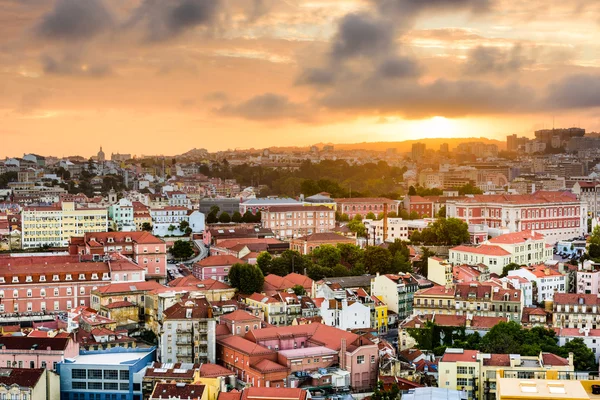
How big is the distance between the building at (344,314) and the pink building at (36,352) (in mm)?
8428

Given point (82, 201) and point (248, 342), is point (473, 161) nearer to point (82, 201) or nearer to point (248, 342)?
point (82, 201)

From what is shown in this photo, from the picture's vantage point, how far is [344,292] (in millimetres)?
28547

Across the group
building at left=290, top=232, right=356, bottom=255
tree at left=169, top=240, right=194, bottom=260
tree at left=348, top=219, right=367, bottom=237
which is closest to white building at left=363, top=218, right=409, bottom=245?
tree at left=348, top=219, right=367, bottom=237

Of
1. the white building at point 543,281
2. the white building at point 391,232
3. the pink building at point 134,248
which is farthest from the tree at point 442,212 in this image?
the pink building at point 134,248

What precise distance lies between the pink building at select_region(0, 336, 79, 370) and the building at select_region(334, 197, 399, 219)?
106 feet

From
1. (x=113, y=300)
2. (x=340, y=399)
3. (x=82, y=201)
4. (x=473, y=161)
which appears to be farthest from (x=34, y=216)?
(x=473, y=161)

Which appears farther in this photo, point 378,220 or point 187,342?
point 378,220

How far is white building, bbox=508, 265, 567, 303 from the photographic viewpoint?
30125 millimetres

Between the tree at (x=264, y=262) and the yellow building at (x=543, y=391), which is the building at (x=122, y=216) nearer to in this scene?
the tree at (x=264, y=262)

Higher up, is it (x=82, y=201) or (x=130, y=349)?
(x=82, y=201)

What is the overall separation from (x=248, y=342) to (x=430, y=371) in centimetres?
476

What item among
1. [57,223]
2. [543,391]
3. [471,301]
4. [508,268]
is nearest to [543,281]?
[508,268]

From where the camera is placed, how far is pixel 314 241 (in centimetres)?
3838

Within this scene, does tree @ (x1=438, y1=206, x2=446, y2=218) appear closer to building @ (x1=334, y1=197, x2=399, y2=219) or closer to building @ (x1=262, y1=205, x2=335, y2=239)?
building @ (x1=334, y1=197, x2=399, y2=219)
